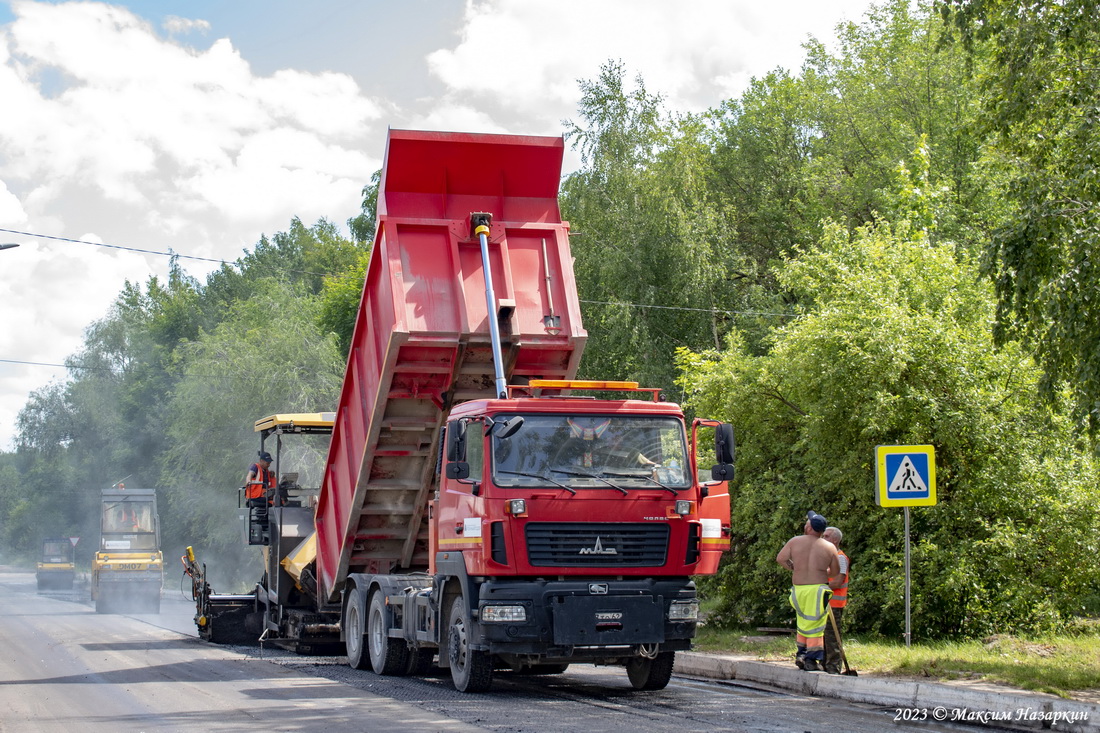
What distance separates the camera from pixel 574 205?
33.3 metres

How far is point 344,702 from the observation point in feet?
33.5

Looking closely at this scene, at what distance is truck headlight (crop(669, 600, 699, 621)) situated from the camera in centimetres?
1045

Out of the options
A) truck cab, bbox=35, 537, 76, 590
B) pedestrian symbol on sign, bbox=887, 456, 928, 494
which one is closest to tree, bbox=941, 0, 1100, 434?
pedestrian symbol on sign, bbox=887, 456, 928, 494

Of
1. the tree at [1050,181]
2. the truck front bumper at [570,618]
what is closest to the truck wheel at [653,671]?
the truck front bumper at [570,618]

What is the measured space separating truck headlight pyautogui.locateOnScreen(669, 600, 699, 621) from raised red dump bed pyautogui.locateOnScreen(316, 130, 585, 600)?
9.39ft

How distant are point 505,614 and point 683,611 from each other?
1676mm

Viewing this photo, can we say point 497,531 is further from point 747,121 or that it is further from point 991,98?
point 747,121

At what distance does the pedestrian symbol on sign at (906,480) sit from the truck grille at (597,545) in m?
2.87

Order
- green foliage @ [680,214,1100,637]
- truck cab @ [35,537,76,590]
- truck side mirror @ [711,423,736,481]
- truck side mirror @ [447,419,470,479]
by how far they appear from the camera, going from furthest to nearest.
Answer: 1. truck cab @ [35,537,76,590]
2. green foliage @ [680,214,1100,637]
3. truck side mirror @ [711,423,736,481]
4. truck side mirror @ [447,419,470,479]

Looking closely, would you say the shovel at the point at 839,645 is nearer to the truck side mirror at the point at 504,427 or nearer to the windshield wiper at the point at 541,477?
the windshield wiper at the point at 541,477

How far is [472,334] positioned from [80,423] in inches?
2583

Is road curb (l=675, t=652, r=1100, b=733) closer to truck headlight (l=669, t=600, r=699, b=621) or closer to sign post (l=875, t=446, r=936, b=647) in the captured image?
truck headlight (l=669, t=600, r=699, b=621)

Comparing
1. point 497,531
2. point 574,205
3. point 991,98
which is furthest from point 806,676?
point 574,205

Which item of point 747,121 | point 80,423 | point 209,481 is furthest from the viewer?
point 80,423
